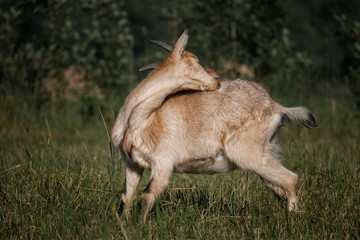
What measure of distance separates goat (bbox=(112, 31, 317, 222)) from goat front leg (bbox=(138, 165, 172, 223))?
7cm

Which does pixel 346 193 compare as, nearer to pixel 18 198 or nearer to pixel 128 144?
pixel 128 144

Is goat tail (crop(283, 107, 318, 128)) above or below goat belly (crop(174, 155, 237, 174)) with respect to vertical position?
above

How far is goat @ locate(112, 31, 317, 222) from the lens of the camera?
4.25 meters

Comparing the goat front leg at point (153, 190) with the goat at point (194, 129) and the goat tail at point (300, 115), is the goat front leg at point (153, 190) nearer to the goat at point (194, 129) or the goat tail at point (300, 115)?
the goat at point (194, 129)

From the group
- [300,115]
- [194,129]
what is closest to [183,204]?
[194,129]

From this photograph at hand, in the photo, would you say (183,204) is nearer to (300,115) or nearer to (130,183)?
(130,183)

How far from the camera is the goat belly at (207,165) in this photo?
435 cm

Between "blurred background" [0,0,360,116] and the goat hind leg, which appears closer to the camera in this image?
the goat hind leg

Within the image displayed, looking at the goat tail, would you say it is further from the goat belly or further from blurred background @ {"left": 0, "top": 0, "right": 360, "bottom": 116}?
blurred background @ {"left": 0, "top": 0, "right": 360, "bottom": 116}

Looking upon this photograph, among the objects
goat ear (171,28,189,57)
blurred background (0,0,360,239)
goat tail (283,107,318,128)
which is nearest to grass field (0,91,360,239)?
blurred background (0,0,360,239)

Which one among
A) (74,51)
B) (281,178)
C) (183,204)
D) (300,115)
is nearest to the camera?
(281,178)

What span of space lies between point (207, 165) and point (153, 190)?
24.1 inches

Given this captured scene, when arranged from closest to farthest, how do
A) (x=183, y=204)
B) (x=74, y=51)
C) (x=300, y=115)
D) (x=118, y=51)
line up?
(x=183, y=204) < (x=300, y=115) < (x=118, y=51) < (x=74, y=51)

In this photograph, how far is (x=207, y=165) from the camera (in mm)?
4395
